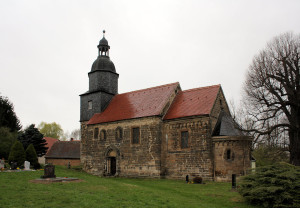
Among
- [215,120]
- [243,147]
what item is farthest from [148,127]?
[243,147]

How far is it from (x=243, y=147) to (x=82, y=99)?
20.8 m

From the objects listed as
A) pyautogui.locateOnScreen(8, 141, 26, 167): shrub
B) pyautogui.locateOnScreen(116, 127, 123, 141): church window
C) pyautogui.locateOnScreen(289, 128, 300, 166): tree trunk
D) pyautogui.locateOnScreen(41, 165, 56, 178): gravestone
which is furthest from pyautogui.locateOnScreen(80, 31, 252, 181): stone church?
pyautogui.locateOnScreen(41, 165, 56, 178): gravestone

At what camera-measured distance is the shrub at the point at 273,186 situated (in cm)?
1148

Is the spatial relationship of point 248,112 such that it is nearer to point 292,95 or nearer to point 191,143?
point 292,95

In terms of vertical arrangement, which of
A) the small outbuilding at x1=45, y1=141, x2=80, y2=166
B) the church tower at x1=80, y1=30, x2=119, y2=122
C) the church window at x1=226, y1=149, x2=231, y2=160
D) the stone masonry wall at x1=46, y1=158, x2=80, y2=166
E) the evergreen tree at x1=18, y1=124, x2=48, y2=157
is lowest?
the stone masonry wall at x1=46, y1=158, x2=80, y2=166

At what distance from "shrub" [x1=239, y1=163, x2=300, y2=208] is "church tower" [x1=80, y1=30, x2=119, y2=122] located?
22.0 metres

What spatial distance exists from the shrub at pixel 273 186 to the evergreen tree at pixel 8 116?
38249 millimetres

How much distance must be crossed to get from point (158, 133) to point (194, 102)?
4.57m

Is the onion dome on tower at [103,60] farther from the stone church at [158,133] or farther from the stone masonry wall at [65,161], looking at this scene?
the stone masonry wall at [65,161]

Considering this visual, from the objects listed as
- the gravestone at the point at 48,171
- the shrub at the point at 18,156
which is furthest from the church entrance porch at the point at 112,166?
the gravestone at the point at 48,171

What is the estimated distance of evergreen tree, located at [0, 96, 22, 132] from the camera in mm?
40688

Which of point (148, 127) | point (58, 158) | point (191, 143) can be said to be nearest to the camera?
point (191, 143)

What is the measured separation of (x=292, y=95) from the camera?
1848cm

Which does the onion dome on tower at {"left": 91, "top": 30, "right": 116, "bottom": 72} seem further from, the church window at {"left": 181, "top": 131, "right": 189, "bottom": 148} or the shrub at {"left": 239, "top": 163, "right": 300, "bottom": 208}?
the shrub at {"left": 239, "top": 163, "right": 300, "bottom": 208}
